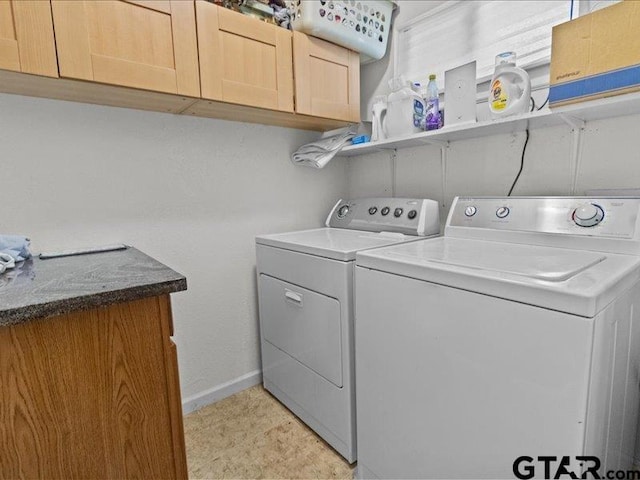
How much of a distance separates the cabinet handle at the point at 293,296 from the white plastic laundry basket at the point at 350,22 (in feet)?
4.03

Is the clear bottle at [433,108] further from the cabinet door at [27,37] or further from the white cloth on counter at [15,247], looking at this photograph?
the white cloth on counter at [15,247]

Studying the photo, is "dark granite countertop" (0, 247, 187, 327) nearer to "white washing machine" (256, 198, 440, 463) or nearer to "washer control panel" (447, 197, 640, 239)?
"white washing machine" (256, 198, 440, 463)

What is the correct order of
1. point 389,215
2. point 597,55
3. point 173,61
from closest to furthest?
point 597,55 < point 173,61 < point 389,215

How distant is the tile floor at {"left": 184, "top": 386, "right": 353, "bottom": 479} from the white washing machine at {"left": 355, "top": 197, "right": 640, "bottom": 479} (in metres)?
0.24

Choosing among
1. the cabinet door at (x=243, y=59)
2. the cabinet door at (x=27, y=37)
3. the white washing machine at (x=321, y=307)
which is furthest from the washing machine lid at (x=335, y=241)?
the cabinet door at (x=27, y=37)

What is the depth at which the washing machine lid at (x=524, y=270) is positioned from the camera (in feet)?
2.48

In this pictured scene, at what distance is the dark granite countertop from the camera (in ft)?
2.43

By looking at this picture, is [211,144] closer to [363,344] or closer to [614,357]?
[363,344]

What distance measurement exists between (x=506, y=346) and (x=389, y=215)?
1.04m

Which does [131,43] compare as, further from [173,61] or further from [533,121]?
[533,121]

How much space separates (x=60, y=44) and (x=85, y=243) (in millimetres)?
755

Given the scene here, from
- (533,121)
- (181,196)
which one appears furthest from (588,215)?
(181,196)

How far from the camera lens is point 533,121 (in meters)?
1.33

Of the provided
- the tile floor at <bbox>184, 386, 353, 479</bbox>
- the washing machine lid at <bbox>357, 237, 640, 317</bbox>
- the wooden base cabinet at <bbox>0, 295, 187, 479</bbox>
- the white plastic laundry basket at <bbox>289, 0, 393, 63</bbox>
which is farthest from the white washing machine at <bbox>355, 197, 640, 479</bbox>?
the white plastic laundry basket at <bbox>289, 0, 393, 63</bbox>
